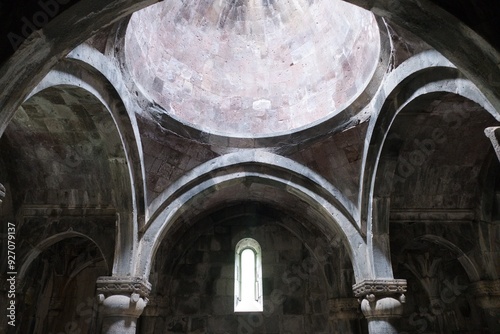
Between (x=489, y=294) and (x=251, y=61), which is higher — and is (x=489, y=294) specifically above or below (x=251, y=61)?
below

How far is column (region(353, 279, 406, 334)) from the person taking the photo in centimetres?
600

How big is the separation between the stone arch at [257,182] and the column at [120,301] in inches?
22.1

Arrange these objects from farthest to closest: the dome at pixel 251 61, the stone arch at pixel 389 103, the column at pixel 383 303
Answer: the dome at pixel 251 61
the column at pixel 383 303
the stone arch at pixel 389 103

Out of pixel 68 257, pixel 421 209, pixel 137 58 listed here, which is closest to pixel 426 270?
pixel 421 209

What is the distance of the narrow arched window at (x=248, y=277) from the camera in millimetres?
8961

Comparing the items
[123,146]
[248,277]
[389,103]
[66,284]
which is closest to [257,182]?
[123,146]

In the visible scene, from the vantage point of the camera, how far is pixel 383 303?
19.9 feet

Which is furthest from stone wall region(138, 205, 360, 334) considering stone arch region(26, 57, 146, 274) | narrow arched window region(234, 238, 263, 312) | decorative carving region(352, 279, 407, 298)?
stone arch region(26, 57, 146, 274)

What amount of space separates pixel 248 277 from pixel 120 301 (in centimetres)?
→ 386

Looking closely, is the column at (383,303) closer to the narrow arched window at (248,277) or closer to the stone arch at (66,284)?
the narrow arched window at (248,277)

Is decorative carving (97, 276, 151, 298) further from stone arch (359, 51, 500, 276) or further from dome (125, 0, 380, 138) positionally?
stone arch (359, 51, 500, 276)

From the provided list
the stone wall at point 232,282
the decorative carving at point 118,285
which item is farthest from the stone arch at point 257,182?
the stone wall at point 232,282

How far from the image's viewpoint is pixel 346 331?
8.02 metres

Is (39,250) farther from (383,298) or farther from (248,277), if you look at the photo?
(383,298)
